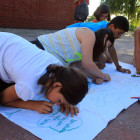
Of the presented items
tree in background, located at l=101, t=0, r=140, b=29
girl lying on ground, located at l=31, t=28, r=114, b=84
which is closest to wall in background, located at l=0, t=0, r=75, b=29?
tree in background, located at l=101, t=0, r=140, b=29

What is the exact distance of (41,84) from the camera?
2.84 ft

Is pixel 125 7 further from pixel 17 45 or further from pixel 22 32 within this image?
pixel 17 45

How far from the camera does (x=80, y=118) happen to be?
3.16 feet

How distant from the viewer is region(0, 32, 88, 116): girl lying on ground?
2.67ft

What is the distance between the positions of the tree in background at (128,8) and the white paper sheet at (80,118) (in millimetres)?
6929

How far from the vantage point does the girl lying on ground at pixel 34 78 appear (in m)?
0.81

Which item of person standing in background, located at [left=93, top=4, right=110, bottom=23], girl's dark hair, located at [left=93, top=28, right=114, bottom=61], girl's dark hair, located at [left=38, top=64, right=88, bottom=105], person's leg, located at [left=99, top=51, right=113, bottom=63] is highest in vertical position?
person standing in background, located at [left=93, top=4, right=110, bottom=23]

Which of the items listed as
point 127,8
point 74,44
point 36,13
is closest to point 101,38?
point 74,44

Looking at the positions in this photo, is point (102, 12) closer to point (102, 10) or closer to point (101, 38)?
point (102, 10)

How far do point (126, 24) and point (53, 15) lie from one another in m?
3.86

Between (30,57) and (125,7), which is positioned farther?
(125,7)

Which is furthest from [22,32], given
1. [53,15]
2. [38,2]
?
[53,15]

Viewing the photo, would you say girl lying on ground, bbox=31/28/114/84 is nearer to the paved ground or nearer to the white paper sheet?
the white paper sheet

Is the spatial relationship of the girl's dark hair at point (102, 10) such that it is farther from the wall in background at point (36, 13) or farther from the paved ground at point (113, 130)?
the wall in background at point (36, 13)
